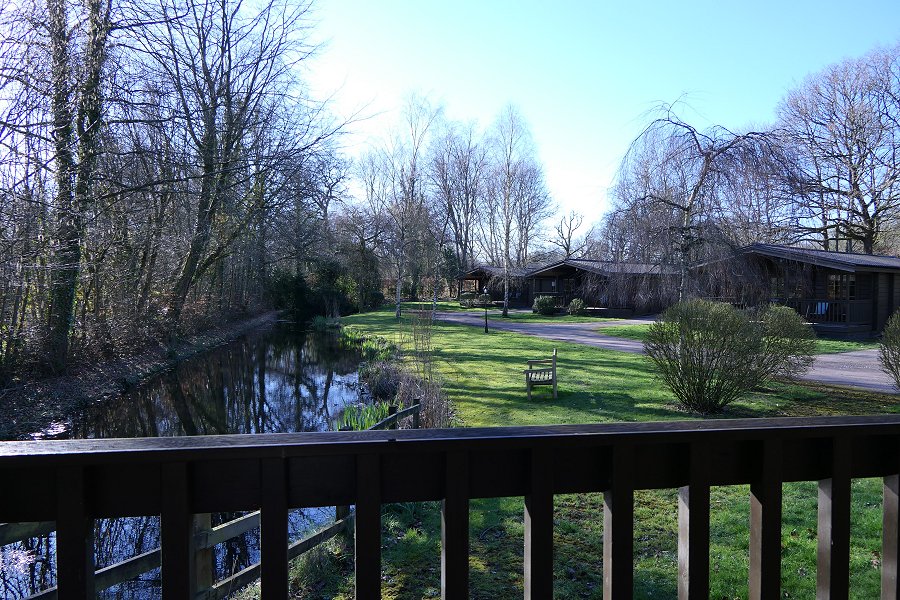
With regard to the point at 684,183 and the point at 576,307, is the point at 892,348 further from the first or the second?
the point at 576,307

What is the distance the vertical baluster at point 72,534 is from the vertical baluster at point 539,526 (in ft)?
3.44

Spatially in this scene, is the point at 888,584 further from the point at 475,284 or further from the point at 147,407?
the point at 475,284

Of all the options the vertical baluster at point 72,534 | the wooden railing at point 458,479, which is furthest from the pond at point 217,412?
the wooden railing at point 458,479

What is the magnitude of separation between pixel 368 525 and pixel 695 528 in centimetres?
91

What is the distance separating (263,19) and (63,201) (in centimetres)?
1070

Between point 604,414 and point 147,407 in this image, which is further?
point 147,407

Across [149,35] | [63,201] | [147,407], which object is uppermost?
[149,35]

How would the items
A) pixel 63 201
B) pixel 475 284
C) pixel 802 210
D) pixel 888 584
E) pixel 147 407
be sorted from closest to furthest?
pixel 888 584 < pixel 63 201 < pixel 147 407 < pixel 802 210 < pixel 475 284

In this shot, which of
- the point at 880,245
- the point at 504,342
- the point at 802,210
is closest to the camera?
the point at 504,342

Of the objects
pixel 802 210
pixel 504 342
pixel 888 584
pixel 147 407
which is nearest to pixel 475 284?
pixel 802 210

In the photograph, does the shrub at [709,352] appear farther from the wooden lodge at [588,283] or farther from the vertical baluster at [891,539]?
the vertical baluster at [891,539]

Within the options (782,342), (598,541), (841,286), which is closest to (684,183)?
(782,342)

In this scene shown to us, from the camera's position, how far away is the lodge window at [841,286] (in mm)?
23219

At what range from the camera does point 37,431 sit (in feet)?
31.0
